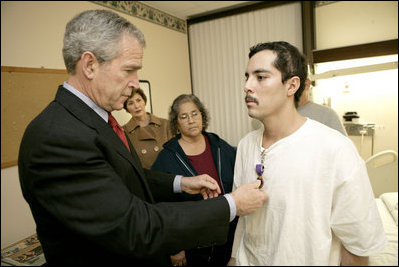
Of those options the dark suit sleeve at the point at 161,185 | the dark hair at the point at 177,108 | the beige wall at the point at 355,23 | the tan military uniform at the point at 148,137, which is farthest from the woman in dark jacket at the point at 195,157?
the beige wall at the point at 355,23

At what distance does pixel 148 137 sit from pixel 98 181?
4.78 feet

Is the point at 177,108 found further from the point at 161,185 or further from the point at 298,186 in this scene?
the point at 298,186

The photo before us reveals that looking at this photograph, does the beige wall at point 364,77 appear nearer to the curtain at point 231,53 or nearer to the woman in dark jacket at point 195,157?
the curtain at point 231,53

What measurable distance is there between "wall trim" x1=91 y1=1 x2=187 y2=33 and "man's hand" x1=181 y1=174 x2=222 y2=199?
224 centimetres

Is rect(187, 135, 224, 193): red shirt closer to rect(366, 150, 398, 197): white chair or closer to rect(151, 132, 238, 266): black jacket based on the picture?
rect(151, 132, 238, 266): black jacket

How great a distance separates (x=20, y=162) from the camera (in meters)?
0.84

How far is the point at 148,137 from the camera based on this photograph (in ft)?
7.20

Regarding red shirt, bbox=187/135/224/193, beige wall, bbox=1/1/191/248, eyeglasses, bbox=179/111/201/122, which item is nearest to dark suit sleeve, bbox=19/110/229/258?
red shirt, bbox=187/135/224/193

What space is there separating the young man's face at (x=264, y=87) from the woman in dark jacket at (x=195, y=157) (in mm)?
652

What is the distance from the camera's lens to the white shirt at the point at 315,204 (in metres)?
0.88

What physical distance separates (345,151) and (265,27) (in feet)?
9.85

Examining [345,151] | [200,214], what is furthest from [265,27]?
[200,214]

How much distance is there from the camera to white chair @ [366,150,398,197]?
3.77 feet

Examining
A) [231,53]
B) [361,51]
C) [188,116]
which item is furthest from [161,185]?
[231,53]
